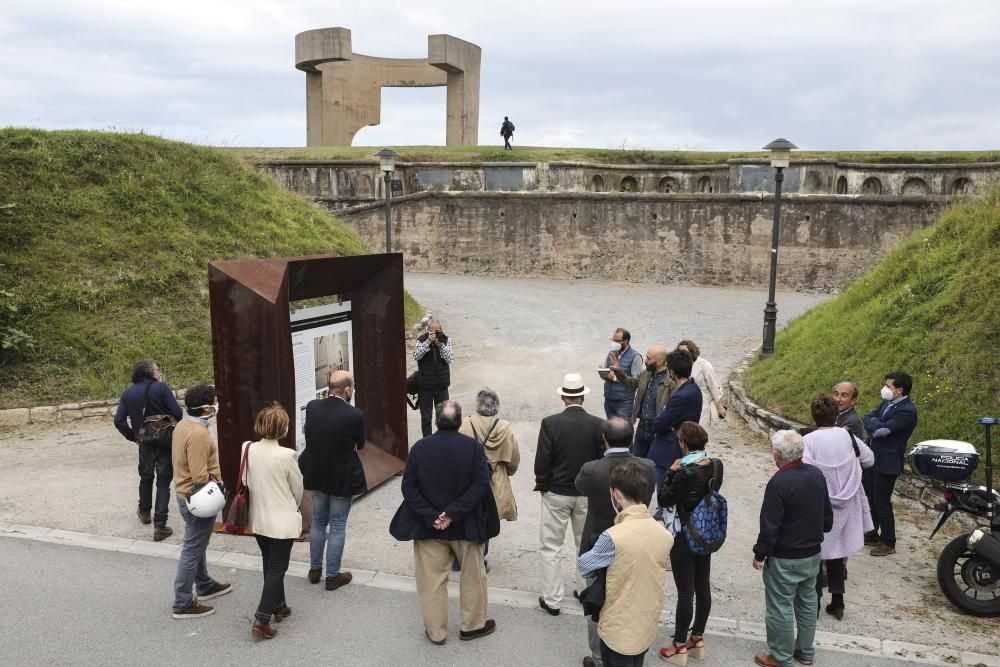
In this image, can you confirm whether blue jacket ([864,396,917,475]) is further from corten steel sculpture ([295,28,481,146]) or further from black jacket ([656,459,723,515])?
corten steel sculpture ([295,28,481,146])

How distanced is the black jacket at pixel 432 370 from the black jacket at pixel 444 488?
4.00m

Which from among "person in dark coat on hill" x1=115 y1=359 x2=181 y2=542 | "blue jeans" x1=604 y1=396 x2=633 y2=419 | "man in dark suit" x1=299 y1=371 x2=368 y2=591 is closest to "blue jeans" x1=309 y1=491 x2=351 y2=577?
"man in dark suit" x1=299 y1=371 x2=368 y2=591

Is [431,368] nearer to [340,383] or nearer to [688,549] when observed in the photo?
[340,383]

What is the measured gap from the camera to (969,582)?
19.5 feet

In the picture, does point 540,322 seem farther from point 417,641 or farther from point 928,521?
point 417,641

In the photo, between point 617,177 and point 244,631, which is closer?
point 244,631

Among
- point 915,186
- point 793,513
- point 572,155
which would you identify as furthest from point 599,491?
point 915,186

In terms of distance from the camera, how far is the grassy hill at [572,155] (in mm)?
31766

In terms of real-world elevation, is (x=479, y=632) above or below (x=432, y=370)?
below

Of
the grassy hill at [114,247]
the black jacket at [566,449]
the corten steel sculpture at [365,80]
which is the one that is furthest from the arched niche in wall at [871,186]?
the black jacket at [566,449]

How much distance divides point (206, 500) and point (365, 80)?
35270 mm

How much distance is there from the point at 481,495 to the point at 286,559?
1.51 meters

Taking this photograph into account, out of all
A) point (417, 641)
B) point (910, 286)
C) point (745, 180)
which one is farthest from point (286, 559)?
point (745, 180)

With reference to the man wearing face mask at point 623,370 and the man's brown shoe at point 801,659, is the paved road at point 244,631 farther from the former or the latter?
the man wearing face mask at point 623,370
